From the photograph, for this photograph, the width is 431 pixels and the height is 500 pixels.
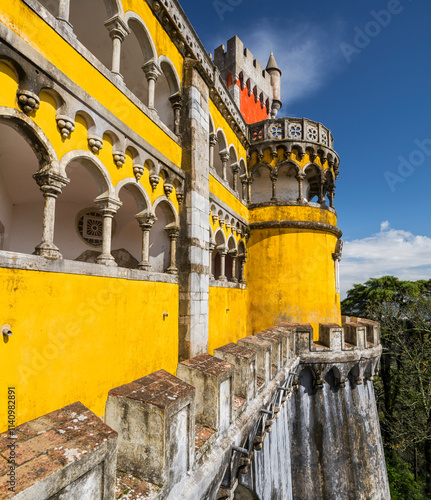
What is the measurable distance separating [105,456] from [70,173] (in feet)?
17.9

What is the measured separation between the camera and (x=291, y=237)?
12.0m

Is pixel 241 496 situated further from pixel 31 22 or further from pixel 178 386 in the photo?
pixel 31 22

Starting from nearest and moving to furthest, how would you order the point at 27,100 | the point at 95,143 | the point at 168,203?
1. the point at 27,100
2. the point at 95,143
3. the point at 168,203

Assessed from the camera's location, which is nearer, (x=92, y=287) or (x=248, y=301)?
(x=92, y=287)

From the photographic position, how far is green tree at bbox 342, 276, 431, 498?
58.6 ft

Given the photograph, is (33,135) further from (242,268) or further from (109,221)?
(242,268)

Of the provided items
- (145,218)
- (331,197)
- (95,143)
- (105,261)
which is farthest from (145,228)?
(331,197)

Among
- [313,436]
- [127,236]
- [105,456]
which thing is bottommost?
[313,436]

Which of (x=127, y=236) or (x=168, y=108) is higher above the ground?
(x=168, y=108)

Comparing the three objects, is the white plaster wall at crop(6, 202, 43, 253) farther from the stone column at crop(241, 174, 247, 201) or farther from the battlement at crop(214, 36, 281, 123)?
the battlement at crop(214, 36, 281, 123)

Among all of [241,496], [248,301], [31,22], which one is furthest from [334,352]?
[31,22]

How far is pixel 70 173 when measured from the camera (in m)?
6.30

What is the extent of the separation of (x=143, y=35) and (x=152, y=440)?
6320 mm

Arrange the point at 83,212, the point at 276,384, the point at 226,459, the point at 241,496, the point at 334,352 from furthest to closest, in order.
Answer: the point at 334,352
the point at 83,212
the point at 276,384
the point at 241,496
the point at 226,459
